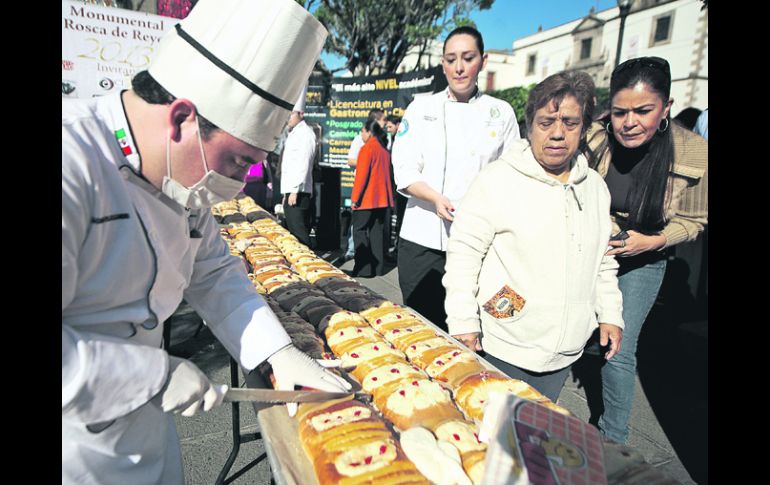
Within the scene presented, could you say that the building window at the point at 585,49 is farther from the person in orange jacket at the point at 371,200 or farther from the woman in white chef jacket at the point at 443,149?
the woman in white chef jacket at the point at 443,149

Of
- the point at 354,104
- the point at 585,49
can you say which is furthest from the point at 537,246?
the point at 585,49

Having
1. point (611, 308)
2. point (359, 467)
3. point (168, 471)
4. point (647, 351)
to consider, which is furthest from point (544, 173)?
point (647, 351)

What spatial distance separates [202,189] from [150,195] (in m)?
0.14

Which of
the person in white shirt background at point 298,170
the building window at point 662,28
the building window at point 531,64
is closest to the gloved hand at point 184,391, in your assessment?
the person in white shirt background at point 298,170

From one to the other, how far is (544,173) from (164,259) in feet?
5.32

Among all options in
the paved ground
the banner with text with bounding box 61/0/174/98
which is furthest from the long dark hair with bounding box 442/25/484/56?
the banner with text with bounding box 61/0/174/98

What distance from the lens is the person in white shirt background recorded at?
626 cm

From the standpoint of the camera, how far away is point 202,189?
4.12ft

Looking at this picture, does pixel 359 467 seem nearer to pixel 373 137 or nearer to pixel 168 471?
pixel 168 471

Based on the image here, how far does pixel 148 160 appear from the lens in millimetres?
1161

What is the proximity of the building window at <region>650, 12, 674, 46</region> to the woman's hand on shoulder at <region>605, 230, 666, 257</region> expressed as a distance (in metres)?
35.4

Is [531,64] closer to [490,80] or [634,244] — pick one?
[490,80]
